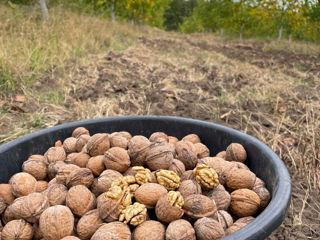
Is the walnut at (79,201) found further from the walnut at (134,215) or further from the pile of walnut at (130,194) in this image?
the walnut at (134,215)

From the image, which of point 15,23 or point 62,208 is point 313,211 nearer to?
point 62,208

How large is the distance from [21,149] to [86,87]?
277 cm

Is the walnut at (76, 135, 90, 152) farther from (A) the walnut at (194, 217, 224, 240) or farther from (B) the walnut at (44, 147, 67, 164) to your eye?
(A) the walnut at (194, 217, 224, 240)

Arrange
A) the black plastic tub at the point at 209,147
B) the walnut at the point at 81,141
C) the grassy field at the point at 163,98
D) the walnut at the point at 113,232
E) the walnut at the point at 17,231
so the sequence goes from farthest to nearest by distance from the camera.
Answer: the grassy field at the point at 163,98
the walnut at the point at 81,141
the walnut at the point at 17,231
the walnut at the point at 113,232
the black plastic tub at the point at 209,147

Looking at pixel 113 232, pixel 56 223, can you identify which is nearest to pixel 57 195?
pixel 56 223

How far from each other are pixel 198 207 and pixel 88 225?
0.53 metres

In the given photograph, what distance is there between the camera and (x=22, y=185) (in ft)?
5.12

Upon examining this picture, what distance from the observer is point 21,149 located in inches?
72.6

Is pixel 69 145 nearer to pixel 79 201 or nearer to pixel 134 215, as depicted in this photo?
pixel 79 201

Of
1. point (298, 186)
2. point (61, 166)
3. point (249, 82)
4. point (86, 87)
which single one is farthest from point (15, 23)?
point (298, 186)

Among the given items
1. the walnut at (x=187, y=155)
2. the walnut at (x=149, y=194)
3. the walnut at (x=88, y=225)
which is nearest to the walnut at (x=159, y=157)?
the walnut at (x=187, y=155)

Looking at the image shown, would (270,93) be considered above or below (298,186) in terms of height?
above

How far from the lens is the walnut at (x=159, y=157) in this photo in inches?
65.9

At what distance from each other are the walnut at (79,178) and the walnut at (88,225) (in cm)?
24
